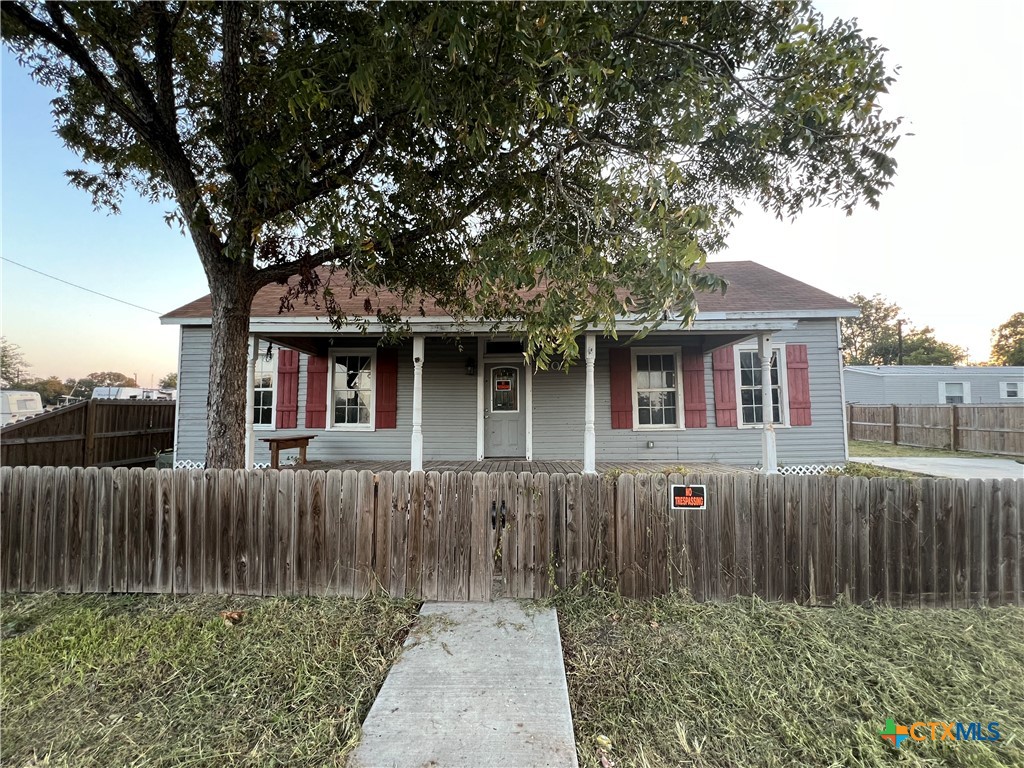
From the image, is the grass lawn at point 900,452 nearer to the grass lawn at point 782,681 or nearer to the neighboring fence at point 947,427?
the neighboring fence at point 947,427

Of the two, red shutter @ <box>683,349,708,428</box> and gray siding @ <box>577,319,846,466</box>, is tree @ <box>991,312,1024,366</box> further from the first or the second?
red shutter @ <box>683,349,708,428</box>

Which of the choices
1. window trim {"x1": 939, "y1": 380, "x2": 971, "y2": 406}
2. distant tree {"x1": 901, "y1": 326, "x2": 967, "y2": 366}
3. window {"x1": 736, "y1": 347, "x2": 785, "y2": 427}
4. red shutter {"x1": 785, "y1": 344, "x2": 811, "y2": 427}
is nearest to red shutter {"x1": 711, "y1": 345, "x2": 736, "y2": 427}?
window {"x1": 736, "y1": 347, "x2": 785, "y2": 427}

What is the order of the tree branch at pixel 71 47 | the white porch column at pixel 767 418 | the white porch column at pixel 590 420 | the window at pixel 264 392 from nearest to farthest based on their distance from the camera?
1. the tree branch at pixel 71 47
2. the white porch column at pixel 590 420
3. the white porch column at pixel 767 418
4. the window at pixel 264 392

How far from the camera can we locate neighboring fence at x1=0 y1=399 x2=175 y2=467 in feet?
23.6

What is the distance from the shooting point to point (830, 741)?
1.98m

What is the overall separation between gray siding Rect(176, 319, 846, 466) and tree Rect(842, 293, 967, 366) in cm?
3660

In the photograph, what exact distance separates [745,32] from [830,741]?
5147 millimetres

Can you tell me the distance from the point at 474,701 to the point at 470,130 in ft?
13.7

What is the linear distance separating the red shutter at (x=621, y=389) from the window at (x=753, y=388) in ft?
7.59

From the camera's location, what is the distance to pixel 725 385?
863 cm

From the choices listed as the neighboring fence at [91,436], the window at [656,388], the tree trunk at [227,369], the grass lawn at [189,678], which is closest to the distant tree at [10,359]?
the neighboring fence at [91,436]

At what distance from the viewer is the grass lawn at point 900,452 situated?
12750 mm

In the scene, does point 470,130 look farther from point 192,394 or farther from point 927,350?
point 927,350

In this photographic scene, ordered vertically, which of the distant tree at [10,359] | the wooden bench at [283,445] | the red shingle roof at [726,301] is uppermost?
the red shingle roof at [726,301]
